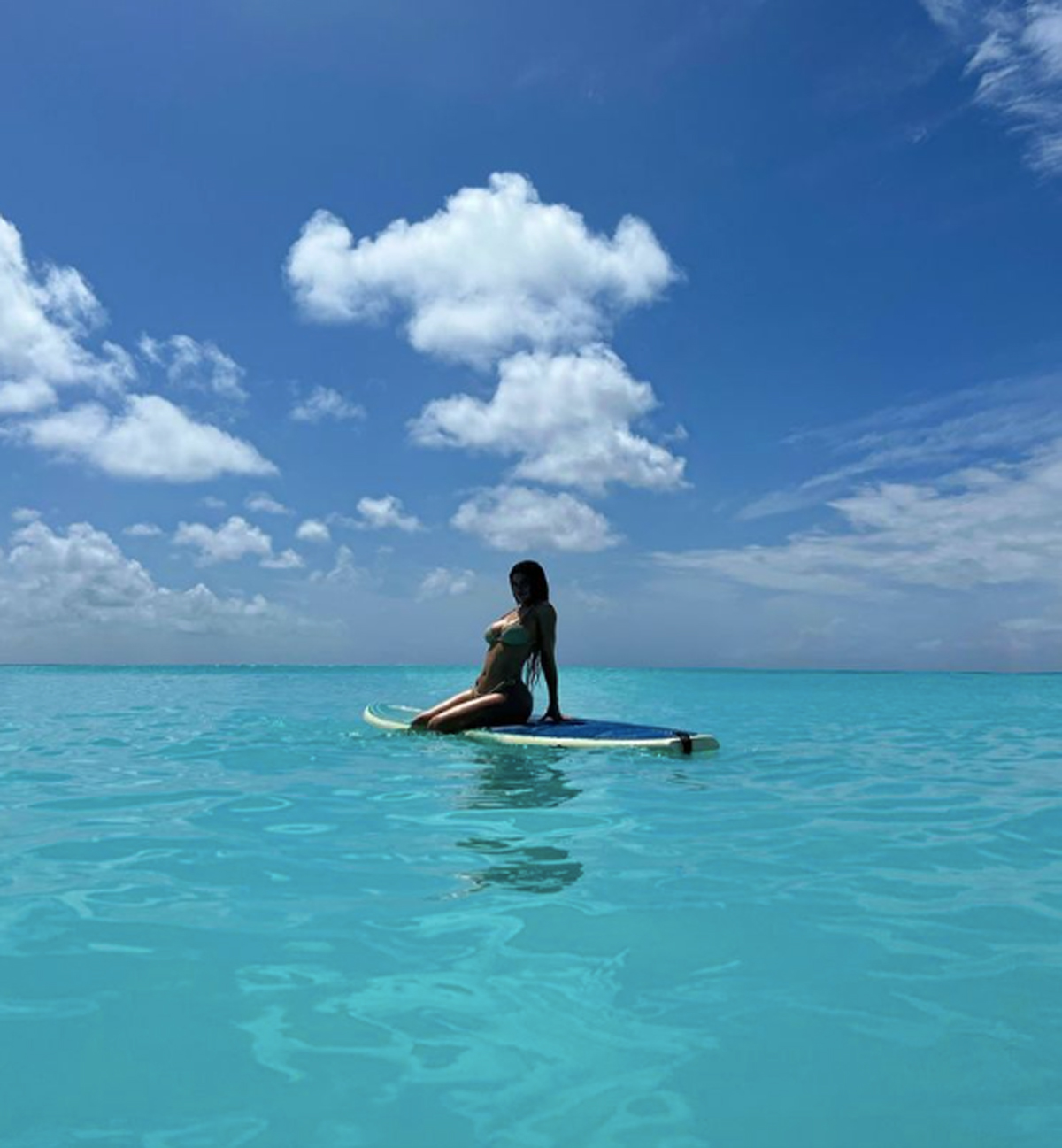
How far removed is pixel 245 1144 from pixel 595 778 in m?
6.68

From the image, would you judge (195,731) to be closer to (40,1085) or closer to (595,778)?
(595,778)

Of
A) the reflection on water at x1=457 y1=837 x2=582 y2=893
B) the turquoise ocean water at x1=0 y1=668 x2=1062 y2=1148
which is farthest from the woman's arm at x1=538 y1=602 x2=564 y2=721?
the reflection on water at x1=457 y1=837 x2=582 y2=893

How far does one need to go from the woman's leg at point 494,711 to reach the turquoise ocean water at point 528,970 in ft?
13.2

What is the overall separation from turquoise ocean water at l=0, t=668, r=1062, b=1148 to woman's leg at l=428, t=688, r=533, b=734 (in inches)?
159

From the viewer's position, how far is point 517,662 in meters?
12.2

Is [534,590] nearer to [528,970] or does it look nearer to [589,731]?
[589,731]

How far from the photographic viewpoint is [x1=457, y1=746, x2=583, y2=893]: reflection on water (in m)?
5.02

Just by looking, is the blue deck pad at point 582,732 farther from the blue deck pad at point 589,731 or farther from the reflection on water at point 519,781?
the reflection on water at point 519,781

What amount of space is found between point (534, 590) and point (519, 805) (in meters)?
4.86

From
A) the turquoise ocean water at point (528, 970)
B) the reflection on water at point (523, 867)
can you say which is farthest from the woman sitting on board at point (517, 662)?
the reflection on water at point (523, 867)

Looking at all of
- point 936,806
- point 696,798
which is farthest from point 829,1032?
point 936,806

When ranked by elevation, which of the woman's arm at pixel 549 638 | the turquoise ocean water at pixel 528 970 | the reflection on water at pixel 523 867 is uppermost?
the woman's arm at pixel 549 638

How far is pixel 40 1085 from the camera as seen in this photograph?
2744 millimetres

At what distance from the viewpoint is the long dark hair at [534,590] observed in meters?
11.8
